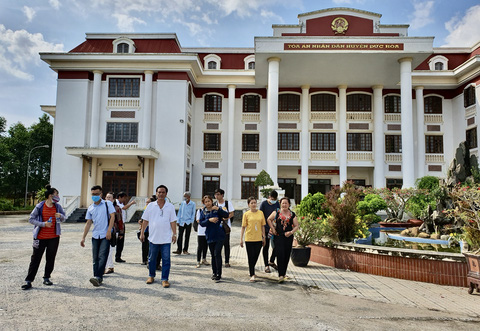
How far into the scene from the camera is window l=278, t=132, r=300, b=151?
2644 centimetres

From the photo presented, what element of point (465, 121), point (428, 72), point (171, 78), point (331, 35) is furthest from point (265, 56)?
point (465, 121)

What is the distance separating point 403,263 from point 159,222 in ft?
16.0

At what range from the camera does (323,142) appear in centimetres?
2645

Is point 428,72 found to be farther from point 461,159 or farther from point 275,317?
point 275,317

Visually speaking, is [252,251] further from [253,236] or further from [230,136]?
[230,136]

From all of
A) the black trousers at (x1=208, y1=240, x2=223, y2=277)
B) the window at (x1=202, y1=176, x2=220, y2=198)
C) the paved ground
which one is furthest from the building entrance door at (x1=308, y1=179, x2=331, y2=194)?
the black trousers at (x1=208, y1=240, x2=223, y2=277)

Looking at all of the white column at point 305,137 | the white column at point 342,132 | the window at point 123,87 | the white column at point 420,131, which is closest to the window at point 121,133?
the window at point 123,87

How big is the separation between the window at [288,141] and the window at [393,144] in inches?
265

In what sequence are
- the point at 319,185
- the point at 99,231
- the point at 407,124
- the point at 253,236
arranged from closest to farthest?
the point at 99,231
the point at 253,236
the point at 407,124
the point at 319,185

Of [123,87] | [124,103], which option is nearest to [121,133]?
[124,103]

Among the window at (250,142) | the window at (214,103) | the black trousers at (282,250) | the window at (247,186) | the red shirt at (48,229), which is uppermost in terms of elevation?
the window at (214,103)

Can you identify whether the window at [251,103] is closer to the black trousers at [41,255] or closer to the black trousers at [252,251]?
the black trousers at [252,251]

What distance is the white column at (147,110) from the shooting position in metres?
23.6

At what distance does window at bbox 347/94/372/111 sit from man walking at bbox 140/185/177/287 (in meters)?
22.9
